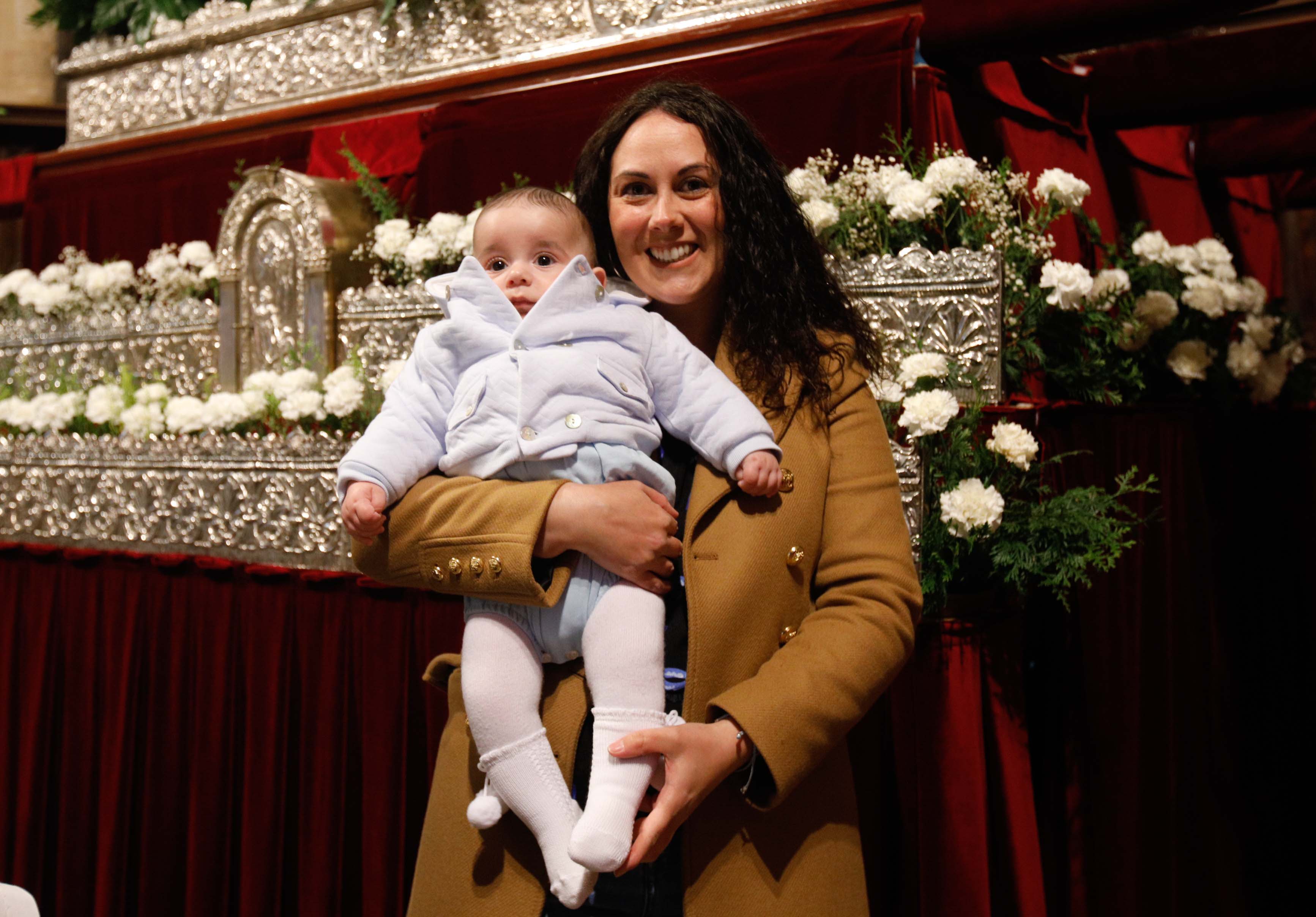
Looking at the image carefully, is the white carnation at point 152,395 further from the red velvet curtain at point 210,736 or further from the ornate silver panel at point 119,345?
the red velvet curtain at point 210,736

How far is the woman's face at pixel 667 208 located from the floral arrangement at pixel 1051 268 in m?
0.56

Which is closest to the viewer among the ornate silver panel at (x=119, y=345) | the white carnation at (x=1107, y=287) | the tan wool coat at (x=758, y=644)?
the tan wool coat at (x=758, y=644)

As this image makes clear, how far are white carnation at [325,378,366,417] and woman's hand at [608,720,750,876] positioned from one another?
200 centimetres

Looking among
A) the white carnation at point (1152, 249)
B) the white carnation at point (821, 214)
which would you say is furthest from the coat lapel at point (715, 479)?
the white carnation at point (1152, 249)

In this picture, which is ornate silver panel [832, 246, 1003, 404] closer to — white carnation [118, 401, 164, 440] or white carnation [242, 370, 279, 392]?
white carnation [242, 370, 279, 392]

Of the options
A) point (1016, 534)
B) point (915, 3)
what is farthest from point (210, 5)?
point (1016, 534)

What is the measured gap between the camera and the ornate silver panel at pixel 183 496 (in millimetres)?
2926

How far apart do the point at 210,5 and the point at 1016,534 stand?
15.6 feet

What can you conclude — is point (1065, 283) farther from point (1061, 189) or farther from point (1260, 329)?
point (1260, 329)

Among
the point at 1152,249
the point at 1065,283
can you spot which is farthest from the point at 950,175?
the point at 1152,249

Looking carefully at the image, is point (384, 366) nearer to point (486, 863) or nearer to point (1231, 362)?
point (486, 863)

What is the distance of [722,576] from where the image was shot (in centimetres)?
150

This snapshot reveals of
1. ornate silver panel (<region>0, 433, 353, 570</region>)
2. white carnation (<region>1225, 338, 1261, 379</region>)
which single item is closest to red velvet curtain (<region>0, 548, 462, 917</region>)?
ornate silver panel (<region>0, 433, 353, 570</region>)

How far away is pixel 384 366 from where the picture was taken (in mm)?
3240
